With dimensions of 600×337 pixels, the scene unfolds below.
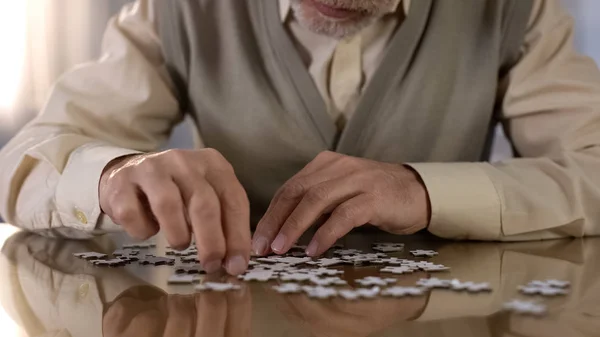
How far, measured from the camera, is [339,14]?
136cm

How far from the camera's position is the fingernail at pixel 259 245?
39.2 inches

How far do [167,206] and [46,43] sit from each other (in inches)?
81.3

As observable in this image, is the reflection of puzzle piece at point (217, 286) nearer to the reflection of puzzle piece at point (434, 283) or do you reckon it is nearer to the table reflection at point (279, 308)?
the table reflection at point (279, 308)

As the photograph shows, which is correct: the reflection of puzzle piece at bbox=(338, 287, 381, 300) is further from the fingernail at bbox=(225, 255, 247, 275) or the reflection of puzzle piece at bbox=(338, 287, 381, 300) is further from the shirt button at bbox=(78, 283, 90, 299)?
the shirt button at bbox=(78, 283, 90, 299)

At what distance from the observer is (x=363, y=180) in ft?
3.67

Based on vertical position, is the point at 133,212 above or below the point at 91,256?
above

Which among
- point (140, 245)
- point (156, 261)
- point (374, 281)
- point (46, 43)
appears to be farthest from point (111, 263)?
point (46, 43)

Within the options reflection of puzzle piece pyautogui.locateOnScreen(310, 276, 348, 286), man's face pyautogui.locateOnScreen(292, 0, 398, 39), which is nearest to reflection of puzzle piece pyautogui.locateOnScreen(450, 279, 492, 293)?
reflection of puzzle piece pyautogui.locateOnScreen(310, 276, 348, 286)

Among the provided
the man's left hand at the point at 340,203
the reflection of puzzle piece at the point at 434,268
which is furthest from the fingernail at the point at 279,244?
the reflection of puzzle piece at the point at 434,268

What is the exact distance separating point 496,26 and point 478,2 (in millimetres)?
68

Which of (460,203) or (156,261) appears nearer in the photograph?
(156,261)

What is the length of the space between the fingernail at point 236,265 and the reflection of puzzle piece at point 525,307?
0.32 m

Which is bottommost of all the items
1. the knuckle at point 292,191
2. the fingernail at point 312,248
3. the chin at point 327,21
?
the fingernail at point 312,248

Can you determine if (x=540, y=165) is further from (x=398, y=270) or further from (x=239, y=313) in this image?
(x=239, y=313)
